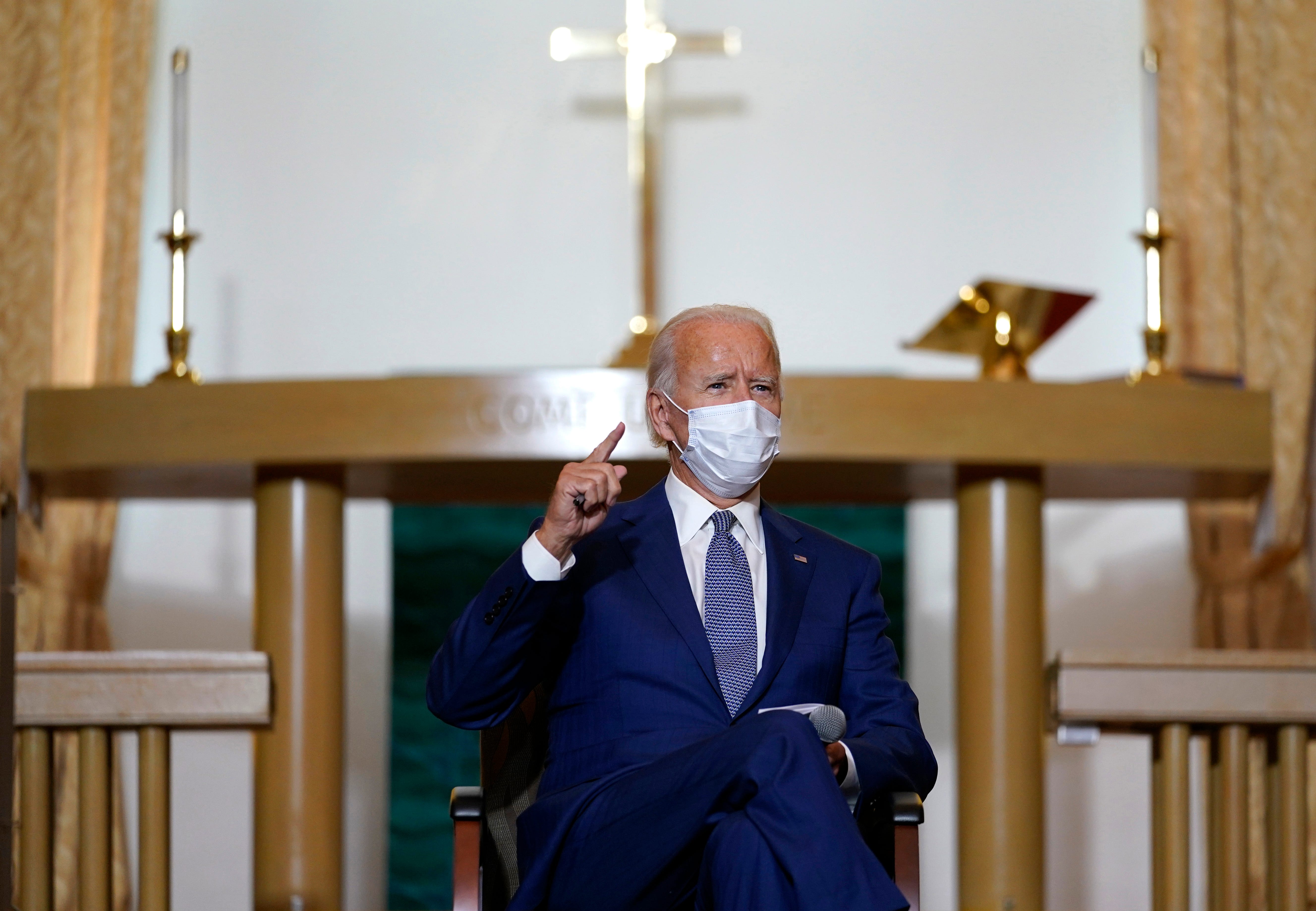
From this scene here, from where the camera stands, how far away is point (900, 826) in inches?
88.7

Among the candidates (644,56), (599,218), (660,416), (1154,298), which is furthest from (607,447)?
(599,218)

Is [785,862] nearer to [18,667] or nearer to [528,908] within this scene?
[528,908]

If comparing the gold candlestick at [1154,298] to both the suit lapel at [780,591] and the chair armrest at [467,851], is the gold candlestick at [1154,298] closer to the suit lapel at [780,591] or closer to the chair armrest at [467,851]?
the suit lapel at [780,591]

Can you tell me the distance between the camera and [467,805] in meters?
2.37

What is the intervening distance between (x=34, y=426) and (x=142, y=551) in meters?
1.61

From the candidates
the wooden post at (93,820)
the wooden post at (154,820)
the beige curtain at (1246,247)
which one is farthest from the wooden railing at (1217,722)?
the wooden post at (93,820)

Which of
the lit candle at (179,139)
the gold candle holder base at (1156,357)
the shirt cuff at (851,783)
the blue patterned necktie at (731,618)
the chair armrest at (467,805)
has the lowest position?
the chair armrest at (467,805)

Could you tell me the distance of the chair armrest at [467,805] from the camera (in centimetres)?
236

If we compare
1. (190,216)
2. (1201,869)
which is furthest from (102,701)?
(1201,869)

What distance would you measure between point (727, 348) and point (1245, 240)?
8.28ft

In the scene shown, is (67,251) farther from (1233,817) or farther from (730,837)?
(1233,817)

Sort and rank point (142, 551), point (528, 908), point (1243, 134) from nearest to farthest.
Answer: point (528, 908) → point (1243, 134) → point (142, 551)

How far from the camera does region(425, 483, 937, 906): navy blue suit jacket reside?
89.4 inches

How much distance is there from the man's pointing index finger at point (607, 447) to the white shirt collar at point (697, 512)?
24cm
